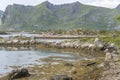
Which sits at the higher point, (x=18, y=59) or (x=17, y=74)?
(x=17, y=74)

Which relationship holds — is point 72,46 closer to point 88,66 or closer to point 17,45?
point 17,45

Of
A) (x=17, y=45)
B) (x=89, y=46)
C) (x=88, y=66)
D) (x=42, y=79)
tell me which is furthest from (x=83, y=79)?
(x=17, y=45)

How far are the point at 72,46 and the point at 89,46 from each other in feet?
27.3

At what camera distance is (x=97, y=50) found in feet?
288

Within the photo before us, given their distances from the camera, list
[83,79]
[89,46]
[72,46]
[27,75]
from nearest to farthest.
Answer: [83,79] → [27,75] → [89,46] → [72,46]

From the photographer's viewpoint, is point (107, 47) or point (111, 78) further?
point (107, 47)

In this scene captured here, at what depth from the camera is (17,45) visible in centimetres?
11769

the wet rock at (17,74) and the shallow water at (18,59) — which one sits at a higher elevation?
the wet rock at (17,74)

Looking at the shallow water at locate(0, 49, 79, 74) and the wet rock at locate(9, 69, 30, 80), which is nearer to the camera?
the wet rock at locate(9, 69, 30, 80)

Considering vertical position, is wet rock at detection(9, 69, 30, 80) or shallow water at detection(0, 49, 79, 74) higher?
wet rock at detection(9, 69, 30, 80)

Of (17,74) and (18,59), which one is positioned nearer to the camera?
(17,74)

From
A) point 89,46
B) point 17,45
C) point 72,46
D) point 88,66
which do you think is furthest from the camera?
point 17,45

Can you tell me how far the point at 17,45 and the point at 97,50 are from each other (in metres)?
41.5

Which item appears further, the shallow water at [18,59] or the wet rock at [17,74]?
the shallow water at [18,59]
